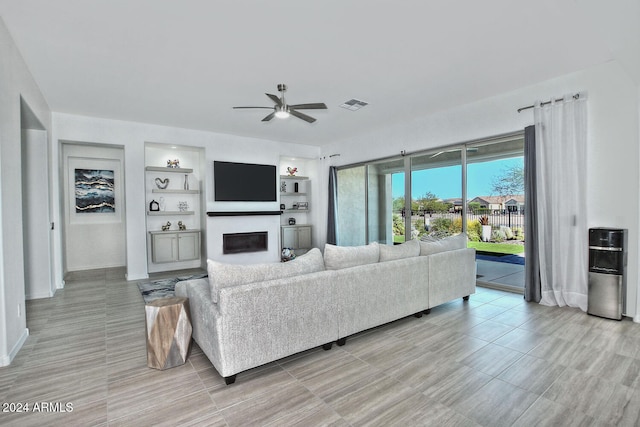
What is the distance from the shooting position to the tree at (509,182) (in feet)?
14.3

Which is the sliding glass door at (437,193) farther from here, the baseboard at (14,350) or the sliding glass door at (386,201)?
the baseboard at (14,350)

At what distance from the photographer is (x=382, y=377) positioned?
2242 millimetres

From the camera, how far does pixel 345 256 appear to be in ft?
9.18

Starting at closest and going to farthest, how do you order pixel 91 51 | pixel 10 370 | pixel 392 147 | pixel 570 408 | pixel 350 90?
pixel 570 408 → pixel 10 370 → pixel 91 51 → pixel 350 90 → pixel 392 147

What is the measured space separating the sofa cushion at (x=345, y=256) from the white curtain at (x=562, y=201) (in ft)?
8.35

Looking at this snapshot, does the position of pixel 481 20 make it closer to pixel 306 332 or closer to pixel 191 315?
pixel 306 332

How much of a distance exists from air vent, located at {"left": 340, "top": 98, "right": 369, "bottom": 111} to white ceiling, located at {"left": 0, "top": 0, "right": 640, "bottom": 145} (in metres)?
0.13

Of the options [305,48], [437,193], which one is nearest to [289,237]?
[437,193]

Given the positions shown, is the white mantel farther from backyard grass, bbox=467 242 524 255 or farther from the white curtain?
the white curtain

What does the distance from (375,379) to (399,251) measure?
4.53 feet

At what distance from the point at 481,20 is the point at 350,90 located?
1852 millimetres

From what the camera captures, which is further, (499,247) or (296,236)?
(296,236)

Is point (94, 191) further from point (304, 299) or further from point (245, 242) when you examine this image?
point (304, 299)

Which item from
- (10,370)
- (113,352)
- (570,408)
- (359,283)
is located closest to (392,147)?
(359,283)
